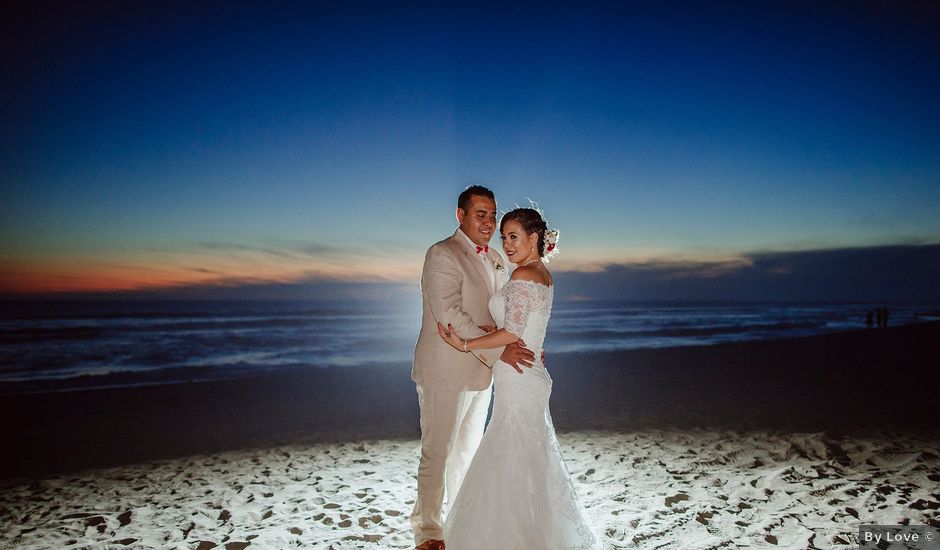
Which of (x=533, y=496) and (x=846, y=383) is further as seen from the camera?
(x=846, y=383)

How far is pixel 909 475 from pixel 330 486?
5.60 meters

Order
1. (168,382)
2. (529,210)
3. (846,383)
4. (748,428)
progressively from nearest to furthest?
(529,210) < (748,428) < (846,383) < (168,382)

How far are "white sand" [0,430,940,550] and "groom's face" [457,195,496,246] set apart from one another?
2388 mm

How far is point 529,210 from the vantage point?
11.7ft

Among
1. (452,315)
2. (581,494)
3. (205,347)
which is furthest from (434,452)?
(205,347)

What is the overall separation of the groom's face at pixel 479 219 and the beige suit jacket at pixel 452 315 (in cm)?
9

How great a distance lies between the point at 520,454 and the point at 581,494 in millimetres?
1721

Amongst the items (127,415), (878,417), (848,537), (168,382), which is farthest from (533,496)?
(168,382)

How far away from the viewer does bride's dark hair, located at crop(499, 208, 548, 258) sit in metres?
3.50

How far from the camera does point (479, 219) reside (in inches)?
144

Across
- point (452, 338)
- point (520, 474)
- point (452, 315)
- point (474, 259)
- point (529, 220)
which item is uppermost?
point (529, 220)

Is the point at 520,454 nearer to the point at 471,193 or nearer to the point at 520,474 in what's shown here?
the point at 520,474

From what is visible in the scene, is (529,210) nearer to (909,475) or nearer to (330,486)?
(330,486)

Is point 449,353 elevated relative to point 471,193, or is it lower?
lower
